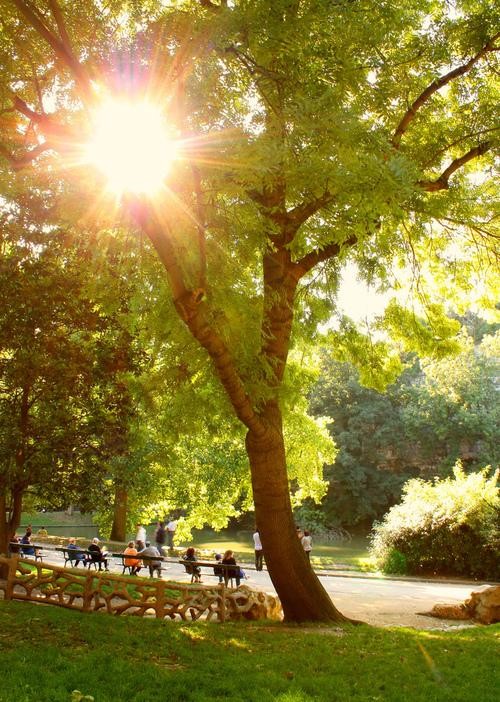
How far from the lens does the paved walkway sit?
1268 centimetres

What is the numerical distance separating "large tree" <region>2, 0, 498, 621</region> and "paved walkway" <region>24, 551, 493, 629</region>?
10.7 ft

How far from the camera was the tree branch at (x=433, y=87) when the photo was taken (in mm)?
10445

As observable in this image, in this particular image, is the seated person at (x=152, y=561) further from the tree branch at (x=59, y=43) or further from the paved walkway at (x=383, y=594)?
the tree branch at (x=59, y=43)

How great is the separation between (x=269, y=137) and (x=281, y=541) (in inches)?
253

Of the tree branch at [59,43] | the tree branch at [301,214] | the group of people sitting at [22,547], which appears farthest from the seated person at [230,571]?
the tree branch at [59,43]

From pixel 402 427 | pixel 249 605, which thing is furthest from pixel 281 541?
pixel 402 427

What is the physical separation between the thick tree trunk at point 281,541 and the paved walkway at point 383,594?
2.23 metres

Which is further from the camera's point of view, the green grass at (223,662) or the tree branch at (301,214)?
the tree branch at (301,214)

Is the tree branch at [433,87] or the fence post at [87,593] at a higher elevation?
the tree branch at [433,87]

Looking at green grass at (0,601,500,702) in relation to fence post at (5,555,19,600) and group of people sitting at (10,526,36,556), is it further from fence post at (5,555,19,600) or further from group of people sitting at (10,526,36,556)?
group of people sitting at (10,526,36,556)

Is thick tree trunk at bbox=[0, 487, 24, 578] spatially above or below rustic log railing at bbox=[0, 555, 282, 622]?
above

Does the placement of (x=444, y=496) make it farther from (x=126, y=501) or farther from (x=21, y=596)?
(x=21, y=596)

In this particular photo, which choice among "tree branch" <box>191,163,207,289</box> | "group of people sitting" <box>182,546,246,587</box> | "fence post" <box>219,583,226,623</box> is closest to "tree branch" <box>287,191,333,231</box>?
"tree branch" <box>191,163,207,289</box>

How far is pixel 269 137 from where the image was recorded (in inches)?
259
